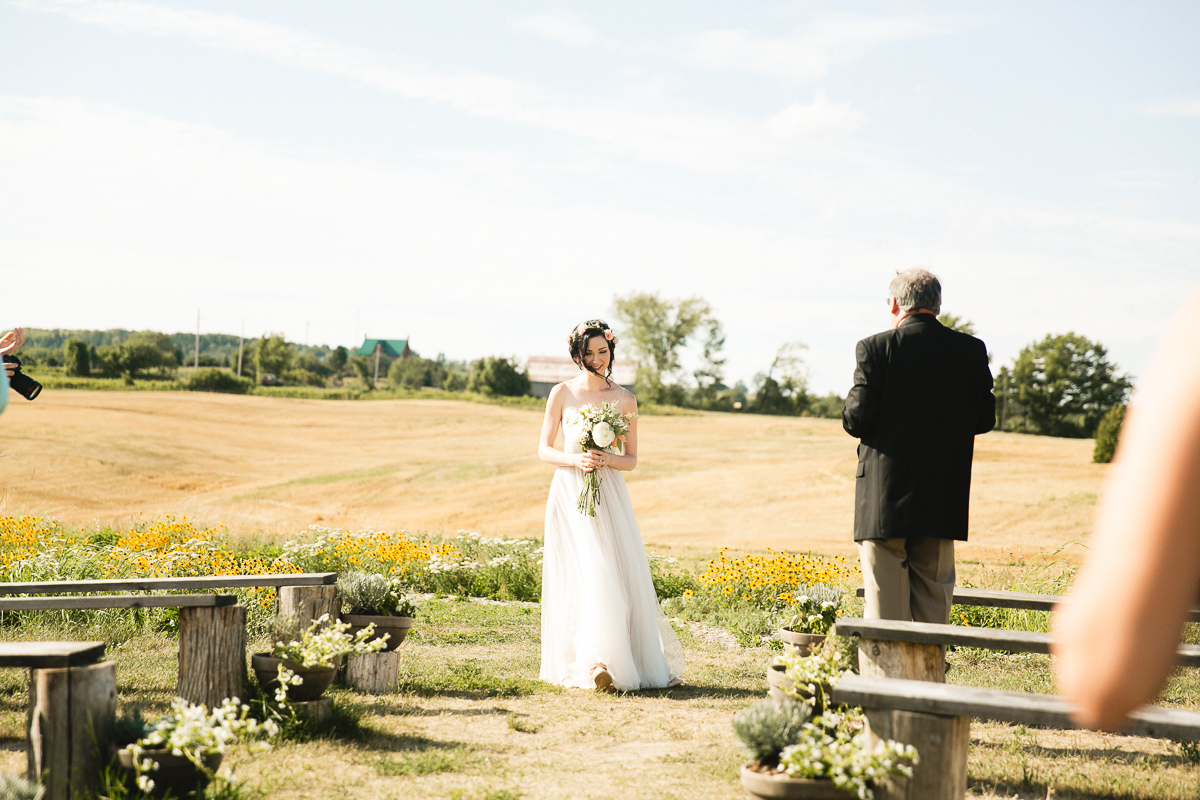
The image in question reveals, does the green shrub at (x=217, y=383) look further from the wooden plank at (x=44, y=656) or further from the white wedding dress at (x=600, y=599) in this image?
the wooden plank at (x=44, y=656)

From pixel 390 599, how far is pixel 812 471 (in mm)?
24905

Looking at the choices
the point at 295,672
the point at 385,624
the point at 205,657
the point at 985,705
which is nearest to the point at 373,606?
the point at 385,624

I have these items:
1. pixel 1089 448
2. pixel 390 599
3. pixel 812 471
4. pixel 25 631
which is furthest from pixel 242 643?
pixel 1089 448

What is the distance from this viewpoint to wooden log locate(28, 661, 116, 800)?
11.0 ft

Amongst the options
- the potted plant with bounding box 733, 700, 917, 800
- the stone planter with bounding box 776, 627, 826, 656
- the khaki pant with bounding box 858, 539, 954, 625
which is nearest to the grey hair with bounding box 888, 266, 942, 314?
the khaki pant with bounding box 858, 539, 954, 625

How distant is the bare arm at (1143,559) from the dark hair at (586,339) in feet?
19.4

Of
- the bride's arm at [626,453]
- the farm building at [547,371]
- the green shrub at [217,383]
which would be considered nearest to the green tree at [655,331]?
the farm building at [547,371]

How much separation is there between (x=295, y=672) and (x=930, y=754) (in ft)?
10.0

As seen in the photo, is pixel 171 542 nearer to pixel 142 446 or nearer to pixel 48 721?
pixel 48 721

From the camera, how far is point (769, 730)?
3.38 m

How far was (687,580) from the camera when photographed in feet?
34.4

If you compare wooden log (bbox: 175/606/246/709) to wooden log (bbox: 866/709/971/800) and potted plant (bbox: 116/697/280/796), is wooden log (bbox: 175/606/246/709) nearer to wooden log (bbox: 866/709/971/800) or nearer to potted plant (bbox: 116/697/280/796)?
potted plant (bbox: 116/697/280/796)

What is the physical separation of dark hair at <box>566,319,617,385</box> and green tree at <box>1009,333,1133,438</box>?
163ft

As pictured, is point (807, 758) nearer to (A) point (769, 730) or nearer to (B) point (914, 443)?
(A) point (769, 730)
